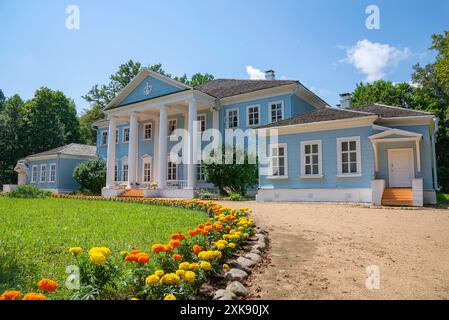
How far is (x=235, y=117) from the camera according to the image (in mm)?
25328

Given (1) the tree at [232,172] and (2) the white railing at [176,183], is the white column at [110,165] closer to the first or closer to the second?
(2) the white railing at [176,183]

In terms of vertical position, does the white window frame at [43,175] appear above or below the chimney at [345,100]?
below

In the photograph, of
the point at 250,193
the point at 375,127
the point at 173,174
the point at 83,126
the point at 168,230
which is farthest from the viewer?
the point at 83,126

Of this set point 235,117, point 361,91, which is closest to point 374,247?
point 235,117

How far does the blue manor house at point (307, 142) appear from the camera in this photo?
16.4 metres

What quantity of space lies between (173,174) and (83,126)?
35.6 meters

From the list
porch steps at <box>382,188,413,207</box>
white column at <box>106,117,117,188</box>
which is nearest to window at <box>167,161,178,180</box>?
white column at <box>106,117,117,188</box>

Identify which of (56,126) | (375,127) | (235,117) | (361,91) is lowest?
(375,127)

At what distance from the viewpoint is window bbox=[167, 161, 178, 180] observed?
28.0 m

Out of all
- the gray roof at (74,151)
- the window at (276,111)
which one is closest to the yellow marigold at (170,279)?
the window at (276,111)

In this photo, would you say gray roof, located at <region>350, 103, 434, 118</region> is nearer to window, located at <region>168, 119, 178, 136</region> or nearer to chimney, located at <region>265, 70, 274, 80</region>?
chimney, located at <region>265, 70, 274, 80</region>

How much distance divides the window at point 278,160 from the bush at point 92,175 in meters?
16.9

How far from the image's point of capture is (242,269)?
4699 mm
